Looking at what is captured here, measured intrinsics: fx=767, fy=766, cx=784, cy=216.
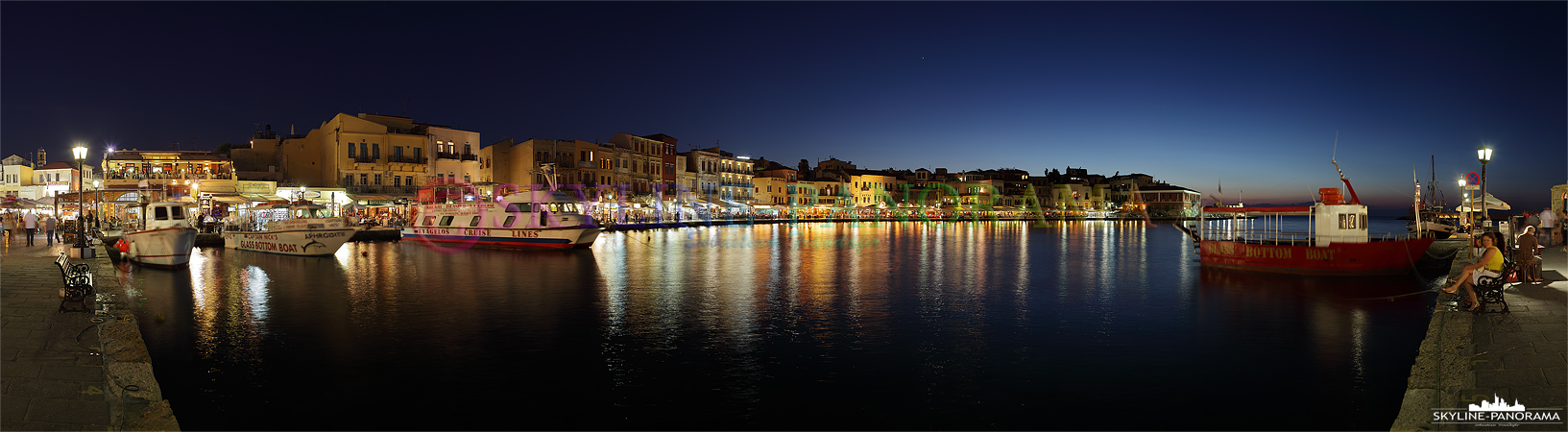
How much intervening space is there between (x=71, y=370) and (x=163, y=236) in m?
16.7

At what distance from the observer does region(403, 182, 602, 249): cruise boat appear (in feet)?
102

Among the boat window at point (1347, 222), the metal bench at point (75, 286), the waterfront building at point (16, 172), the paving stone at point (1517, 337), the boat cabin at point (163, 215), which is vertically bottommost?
the paving stone at point (1517, 337)

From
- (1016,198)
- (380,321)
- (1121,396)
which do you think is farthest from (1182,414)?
(1016,198)

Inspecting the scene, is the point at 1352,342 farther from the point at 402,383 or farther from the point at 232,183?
the point at 232,183

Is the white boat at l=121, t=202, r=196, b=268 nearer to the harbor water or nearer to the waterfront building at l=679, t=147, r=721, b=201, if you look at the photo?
the harbor water

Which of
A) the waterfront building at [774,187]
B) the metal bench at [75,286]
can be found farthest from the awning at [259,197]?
the waterfront building at [774,187]

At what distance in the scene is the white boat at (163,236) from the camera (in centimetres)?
2086

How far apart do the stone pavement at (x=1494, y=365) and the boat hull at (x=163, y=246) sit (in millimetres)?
26156

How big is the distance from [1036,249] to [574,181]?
38.9 meters

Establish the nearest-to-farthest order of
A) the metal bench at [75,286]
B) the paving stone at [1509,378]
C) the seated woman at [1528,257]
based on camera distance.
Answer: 1. the paving stone at [1509,378]
2. the metal bench at [75,286]
3. the seated woman at [1528,257]

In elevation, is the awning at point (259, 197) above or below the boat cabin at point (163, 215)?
above

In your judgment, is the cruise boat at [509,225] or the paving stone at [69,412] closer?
the paving stone at [69,412]

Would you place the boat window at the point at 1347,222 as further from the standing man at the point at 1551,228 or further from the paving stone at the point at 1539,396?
the paving stone at the point at 1539,396

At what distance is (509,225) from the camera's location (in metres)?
32.6
